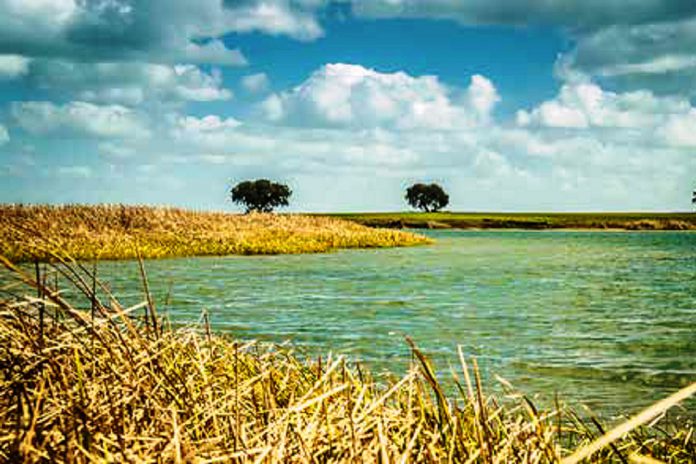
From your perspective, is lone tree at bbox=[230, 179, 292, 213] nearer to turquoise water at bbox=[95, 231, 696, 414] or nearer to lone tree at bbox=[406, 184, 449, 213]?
lone tree at bbox=[406, 184, 449, 213]

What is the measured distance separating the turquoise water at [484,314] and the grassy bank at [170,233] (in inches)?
200

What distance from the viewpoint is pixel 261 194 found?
125875mm

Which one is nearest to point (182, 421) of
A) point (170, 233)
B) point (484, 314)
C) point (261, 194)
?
point (484, 314)

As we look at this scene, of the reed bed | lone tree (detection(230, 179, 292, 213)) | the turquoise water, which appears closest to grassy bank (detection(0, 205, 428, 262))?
the turquoise water

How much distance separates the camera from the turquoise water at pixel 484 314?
10.2 m

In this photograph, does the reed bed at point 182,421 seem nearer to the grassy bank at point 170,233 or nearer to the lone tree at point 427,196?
the grassy bank at point 170,233

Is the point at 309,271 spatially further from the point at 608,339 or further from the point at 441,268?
the point at 608,339

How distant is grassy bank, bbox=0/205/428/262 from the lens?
3544 centimetres

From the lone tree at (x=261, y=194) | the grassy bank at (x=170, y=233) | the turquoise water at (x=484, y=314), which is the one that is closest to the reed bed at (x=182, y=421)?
the turquoise water at (x=484, y=314)

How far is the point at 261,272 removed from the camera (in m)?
26.8

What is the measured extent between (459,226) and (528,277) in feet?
269

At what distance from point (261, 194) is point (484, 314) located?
111m

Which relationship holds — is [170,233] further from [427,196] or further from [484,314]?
[427,196]

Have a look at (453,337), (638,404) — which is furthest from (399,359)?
(638,404)
